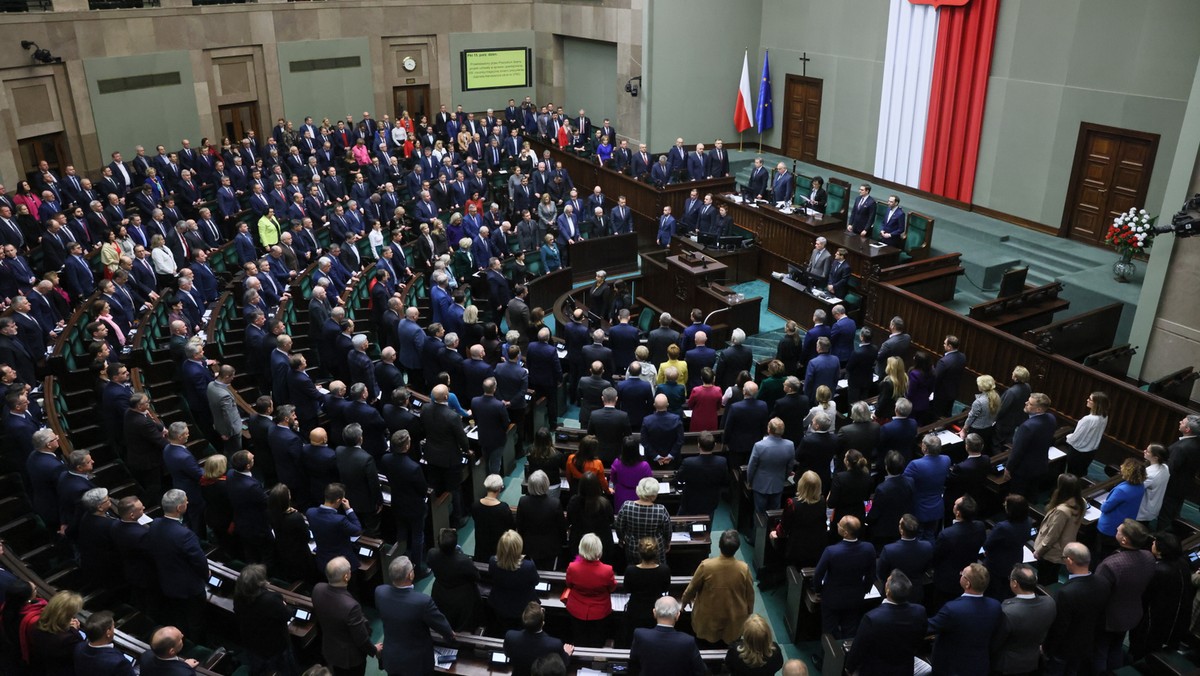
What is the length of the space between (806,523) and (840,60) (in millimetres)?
14939

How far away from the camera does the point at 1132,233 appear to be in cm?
1160

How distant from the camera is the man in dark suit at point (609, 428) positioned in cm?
730

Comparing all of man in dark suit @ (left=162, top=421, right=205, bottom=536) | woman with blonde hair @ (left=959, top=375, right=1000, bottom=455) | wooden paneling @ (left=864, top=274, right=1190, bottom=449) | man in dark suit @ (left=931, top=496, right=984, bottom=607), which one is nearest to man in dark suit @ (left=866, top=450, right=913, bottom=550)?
man in dark suit @ (left=931, top=496, right=984, bottom=607)

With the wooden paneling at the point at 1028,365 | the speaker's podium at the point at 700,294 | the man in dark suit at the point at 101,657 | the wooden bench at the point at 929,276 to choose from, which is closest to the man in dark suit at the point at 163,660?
the man in dark suit at the point at 101,657

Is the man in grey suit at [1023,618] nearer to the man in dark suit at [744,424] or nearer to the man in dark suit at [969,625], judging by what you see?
the man in dark suit at [969,625]

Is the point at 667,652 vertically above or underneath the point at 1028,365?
above

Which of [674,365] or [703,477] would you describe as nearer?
[703,477]

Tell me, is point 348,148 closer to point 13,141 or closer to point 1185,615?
point 13,141

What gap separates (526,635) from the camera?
467cm

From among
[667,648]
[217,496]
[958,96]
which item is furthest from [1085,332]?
[217,496]

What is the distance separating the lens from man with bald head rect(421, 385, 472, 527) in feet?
23.6

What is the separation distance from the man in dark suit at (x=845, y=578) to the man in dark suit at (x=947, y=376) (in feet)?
12.2

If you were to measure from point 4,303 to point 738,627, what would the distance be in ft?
33.3

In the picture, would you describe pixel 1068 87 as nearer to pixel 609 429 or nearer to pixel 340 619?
pixel 609 429
